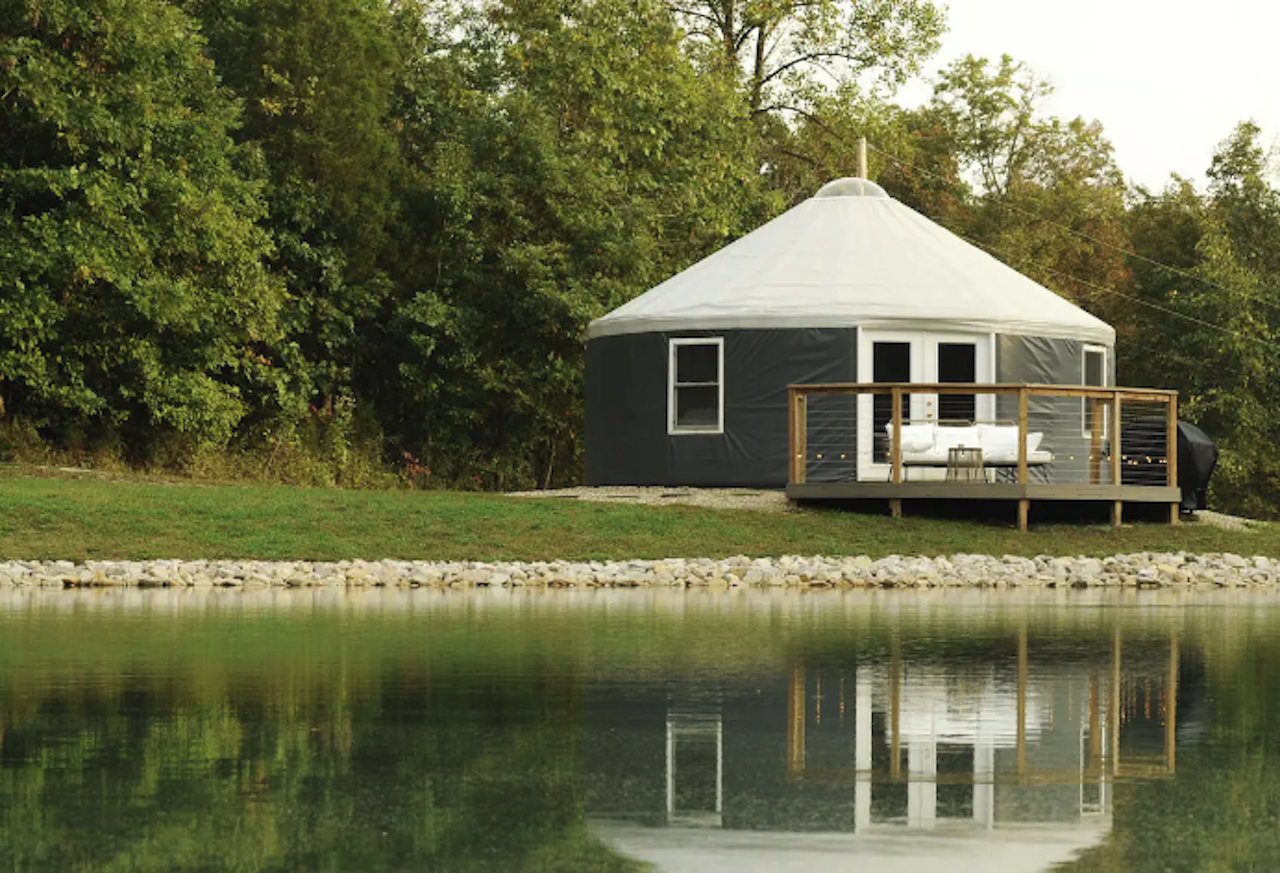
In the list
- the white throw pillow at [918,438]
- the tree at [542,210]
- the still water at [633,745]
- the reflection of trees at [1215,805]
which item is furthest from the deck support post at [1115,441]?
the reflection of trees at [1215,805]

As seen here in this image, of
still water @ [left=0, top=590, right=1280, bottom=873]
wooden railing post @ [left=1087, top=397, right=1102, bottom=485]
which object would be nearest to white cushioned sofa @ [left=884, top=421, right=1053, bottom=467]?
wooden railing post @ [left=1087, top=397, right=1102, bottom=485]

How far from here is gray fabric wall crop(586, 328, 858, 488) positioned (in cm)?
2272

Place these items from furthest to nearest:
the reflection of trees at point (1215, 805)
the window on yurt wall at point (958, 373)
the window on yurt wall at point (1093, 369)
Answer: the window on yurt wall at point (1093, 369) → the window on yurt wall at point (958, 373) → the reflection of trees at point (1215, 805)

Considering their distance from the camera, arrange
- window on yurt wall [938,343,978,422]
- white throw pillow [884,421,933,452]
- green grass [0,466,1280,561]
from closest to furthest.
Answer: green grass [0,466,1280,561] → white throw pillow [884,421,933,452] → window on yurt wall [938,343,978,422]

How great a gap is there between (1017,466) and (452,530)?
215 inches

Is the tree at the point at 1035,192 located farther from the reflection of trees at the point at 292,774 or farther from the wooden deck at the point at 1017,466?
the reflection of trees at the point at 292,774

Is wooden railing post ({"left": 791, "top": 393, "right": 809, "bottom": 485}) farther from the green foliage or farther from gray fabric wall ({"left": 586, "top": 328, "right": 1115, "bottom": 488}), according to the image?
the green foliage

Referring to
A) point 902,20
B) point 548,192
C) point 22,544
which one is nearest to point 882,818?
point 22,544

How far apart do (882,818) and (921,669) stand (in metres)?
3.93

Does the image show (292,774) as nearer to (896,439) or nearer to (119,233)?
(896,439)

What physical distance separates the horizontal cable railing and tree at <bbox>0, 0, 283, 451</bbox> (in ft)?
24.7

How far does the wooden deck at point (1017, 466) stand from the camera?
1956cm

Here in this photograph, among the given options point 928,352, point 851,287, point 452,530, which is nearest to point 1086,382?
point 928,352

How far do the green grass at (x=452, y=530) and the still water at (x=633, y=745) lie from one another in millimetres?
4887
